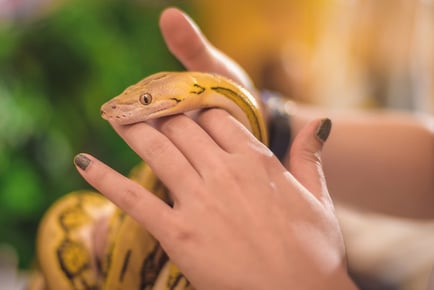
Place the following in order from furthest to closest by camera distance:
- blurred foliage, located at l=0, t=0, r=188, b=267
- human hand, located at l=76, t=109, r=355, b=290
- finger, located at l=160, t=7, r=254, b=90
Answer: blurred foliage, located at l=0, t=0, r=188, b=267
finger, located at l=160, t=7, r=254, b=90
human hand, located at l=76, t=109, r=355, b=290

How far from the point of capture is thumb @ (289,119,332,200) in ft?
1.59

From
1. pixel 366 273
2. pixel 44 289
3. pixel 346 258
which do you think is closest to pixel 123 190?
pixel 346 258

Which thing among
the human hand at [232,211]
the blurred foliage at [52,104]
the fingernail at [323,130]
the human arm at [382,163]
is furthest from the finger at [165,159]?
the blurred foliage at [52,104]

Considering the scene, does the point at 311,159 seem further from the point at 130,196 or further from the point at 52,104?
the point at 52,104

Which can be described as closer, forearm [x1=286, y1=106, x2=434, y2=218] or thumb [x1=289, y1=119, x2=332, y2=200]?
thumb [x1=289, y1=119, x2=332, y2=200]

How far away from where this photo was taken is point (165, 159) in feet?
Result: 1.54

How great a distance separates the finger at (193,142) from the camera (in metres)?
0.46

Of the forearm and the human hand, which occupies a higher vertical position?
the human hand

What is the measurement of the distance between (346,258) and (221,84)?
214 millimetres

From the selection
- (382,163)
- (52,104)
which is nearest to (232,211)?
(382,163)

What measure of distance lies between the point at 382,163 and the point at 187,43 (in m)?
0.48

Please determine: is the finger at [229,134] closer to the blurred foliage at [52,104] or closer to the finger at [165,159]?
the finger at [165,159]

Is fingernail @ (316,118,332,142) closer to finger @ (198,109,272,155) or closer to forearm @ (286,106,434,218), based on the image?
finger @ (198,109,272,155)

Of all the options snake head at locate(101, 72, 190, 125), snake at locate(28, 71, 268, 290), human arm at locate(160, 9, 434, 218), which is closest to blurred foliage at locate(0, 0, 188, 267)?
human arm at locate(160, 9, 434, 218)
